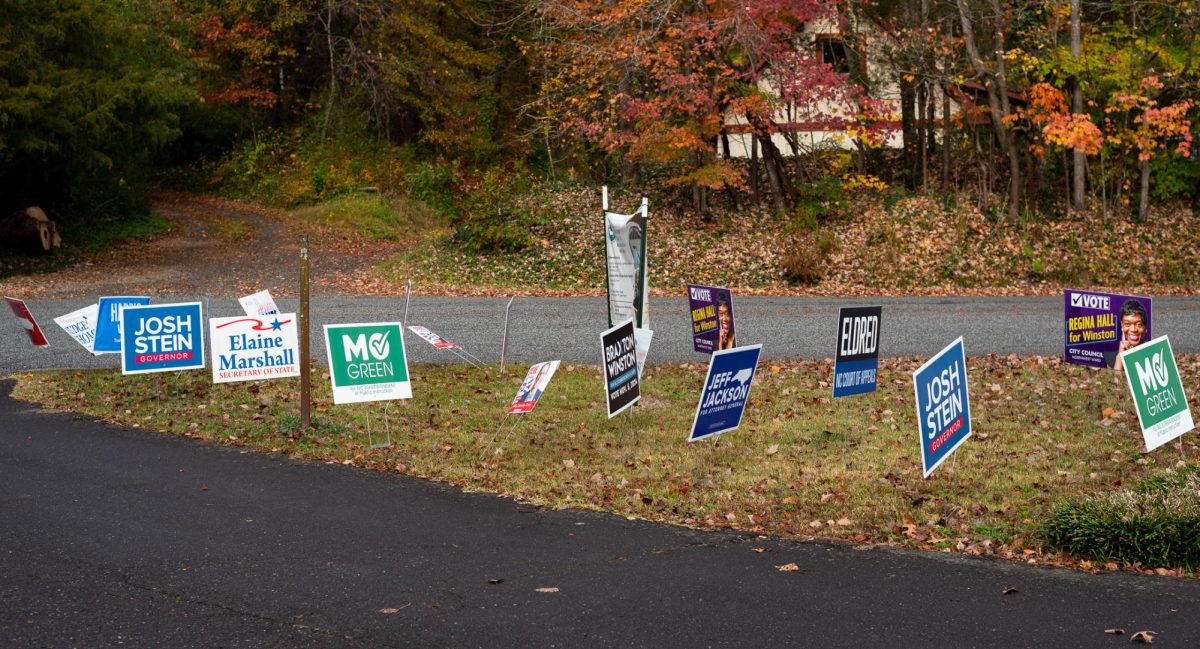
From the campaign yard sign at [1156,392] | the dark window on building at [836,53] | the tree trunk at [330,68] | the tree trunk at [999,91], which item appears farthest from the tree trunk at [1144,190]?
the tree trunk at [330,68]

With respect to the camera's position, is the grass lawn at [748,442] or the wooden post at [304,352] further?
the wooden post at [304,352]

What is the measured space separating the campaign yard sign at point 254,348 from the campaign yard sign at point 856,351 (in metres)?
5.56

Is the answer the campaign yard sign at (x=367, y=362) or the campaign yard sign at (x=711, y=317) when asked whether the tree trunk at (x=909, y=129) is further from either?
the campaign yard sign at (x=367, y=362)

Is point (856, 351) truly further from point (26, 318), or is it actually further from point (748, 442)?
point (26, 318)

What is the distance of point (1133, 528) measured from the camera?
6953 mm

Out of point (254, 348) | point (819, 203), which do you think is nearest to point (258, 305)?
point (254, 348)

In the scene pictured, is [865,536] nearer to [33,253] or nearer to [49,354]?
[49,354]

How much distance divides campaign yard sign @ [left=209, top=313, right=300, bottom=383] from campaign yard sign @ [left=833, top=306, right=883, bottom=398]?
5.56 metres

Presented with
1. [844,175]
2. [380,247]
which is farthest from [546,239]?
[844,175]

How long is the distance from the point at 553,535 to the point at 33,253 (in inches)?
993

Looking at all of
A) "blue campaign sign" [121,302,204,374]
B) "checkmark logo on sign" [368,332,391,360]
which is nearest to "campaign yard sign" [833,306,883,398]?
"checkmark logo on sign" [368,332,391,360]

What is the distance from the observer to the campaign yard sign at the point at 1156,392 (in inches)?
345

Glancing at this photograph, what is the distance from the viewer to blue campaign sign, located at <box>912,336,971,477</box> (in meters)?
8.13

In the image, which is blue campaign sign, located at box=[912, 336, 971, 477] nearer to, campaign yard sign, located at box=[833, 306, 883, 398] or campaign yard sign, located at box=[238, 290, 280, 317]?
campaign yard sign, located at box=[833, 306, 883, 398]
